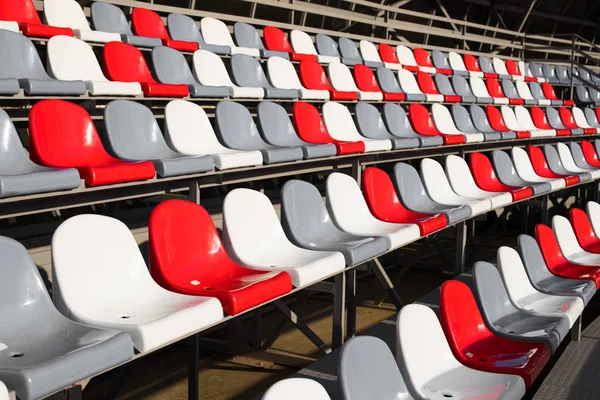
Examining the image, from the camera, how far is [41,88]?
6.93 feet

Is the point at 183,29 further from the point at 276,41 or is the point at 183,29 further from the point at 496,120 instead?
the point at 496,120

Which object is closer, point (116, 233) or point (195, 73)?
point (116, 233)

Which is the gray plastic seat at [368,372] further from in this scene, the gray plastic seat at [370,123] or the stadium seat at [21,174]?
the gray plastic seat at [370,123]

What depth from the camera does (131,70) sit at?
8.89 feet

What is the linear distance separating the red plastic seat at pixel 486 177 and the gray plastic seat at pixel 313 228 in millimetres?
1360

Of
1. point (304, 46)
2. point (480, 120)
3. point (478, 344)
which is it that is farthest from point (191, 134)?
point (480, 120)

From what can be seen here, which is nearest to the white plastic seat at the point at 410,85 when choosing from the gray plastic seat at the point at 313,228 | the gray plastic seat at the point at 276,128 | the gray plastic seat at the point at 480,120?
the gray plastic seat at the point at 480,120

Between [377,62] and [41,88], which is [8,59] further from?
[377,62]

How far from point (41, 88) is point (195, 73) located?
3.43ft

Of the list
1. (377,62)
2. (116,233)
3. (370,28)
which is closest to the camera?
(116,233)

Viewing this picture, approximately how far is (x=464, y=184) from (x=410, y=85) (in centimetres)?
129

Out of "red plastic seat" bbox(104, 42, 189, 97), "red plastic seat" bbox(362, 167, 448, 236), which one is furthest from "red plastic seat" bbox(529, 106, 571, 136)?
"red plastic seat" bbox(104, 42, 189, 97)

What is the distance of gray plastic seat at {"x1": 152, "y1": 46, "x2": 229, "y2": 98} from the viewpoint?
9.14ft

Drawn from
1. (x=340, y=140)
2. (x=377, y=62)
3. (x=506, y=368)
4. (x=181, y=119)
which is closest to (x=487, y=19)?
(x=377, y=62)
